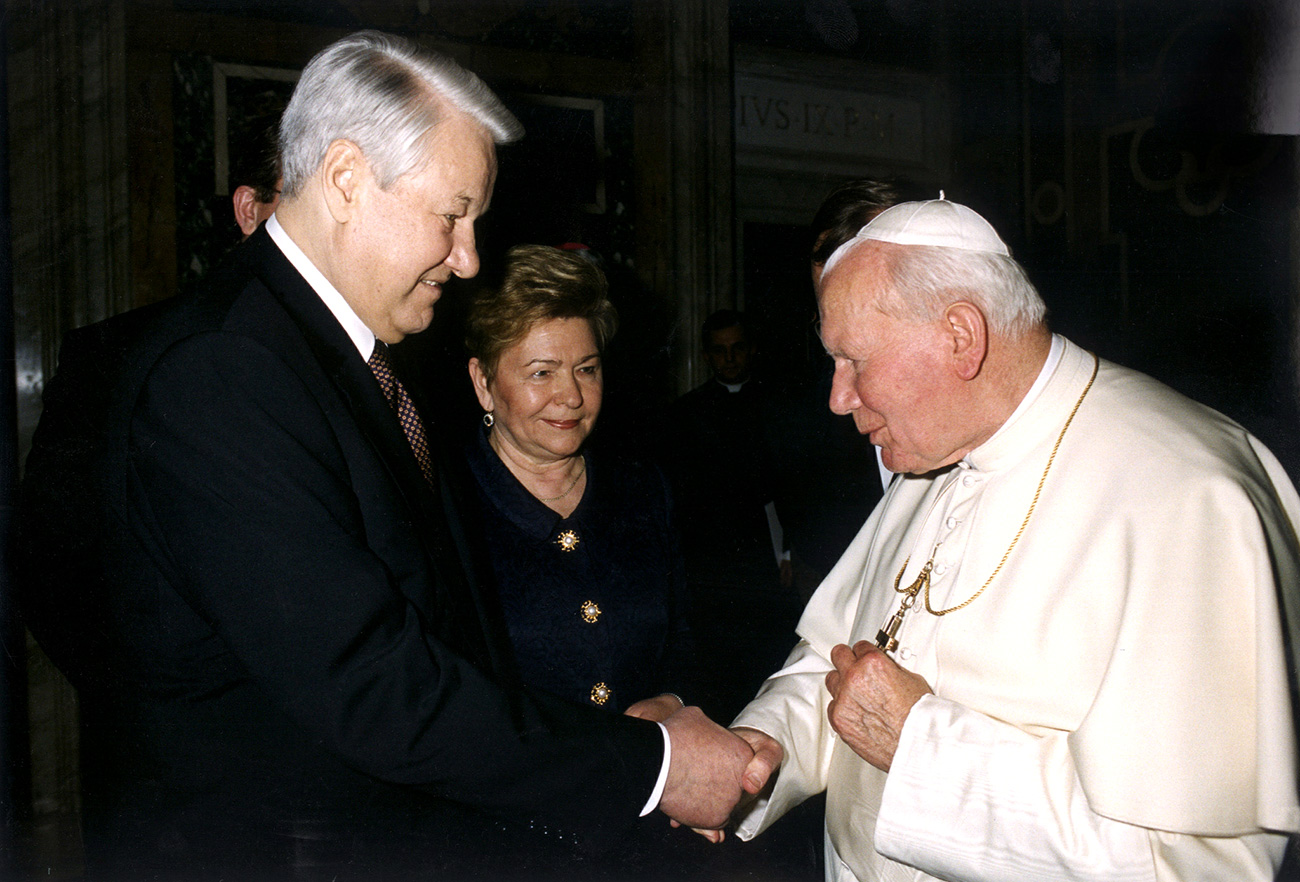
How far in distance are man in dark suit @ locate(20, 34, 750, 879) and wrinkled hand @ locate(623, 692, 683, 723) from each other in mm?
466

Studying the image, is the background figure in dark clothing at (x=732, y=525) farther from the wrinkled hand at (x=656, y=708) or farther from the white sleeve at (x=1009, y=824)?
the white sleeve at (x=1009, y=824)

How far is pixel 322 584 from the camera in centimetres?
142

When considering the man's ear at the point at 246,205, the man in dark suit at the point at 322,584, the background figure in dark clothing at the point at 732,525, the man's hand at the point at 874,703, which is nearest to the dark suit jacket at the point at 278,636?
the man in dark suit at the point at 322,584

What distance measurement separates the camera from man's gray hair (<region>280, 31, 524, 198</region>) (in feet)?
5.26

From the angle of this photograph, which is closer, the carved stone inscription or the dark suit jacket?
the dark suit jacket

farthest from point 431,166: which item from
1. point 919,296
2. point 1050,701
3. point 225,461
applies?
point 1050,701

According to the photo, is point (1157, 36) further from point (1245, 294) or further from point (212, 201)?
point (212, 201)

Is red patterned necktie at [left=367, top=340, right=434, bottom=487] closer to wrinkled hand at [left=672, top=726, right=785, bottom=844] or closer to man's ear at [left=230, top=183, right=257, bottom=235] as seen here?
wrinkled hand at [left=672, top=726, right=785, bottom=844]

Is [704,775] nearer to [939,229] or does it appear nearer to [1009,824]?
[1009,824]

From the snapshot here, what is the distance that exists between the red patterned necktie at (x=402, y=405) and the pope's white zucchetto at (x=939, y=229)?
3.15 ft

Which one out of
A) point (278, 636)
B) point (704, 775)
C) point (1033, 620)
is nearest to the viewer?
point (278, 636)

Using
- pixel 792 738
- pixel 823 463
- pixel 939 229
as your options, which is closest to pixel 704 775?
pixel 792 738

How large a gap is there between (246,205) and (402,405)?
3.68 feet

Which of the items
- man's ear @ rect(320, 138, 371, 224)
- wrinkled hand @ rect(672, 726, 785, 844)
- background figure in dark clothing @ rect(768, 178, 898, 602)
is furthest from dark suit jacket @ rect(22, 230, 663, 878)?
background figure in dark clothing @ rect(768, 178, 898, 602)
